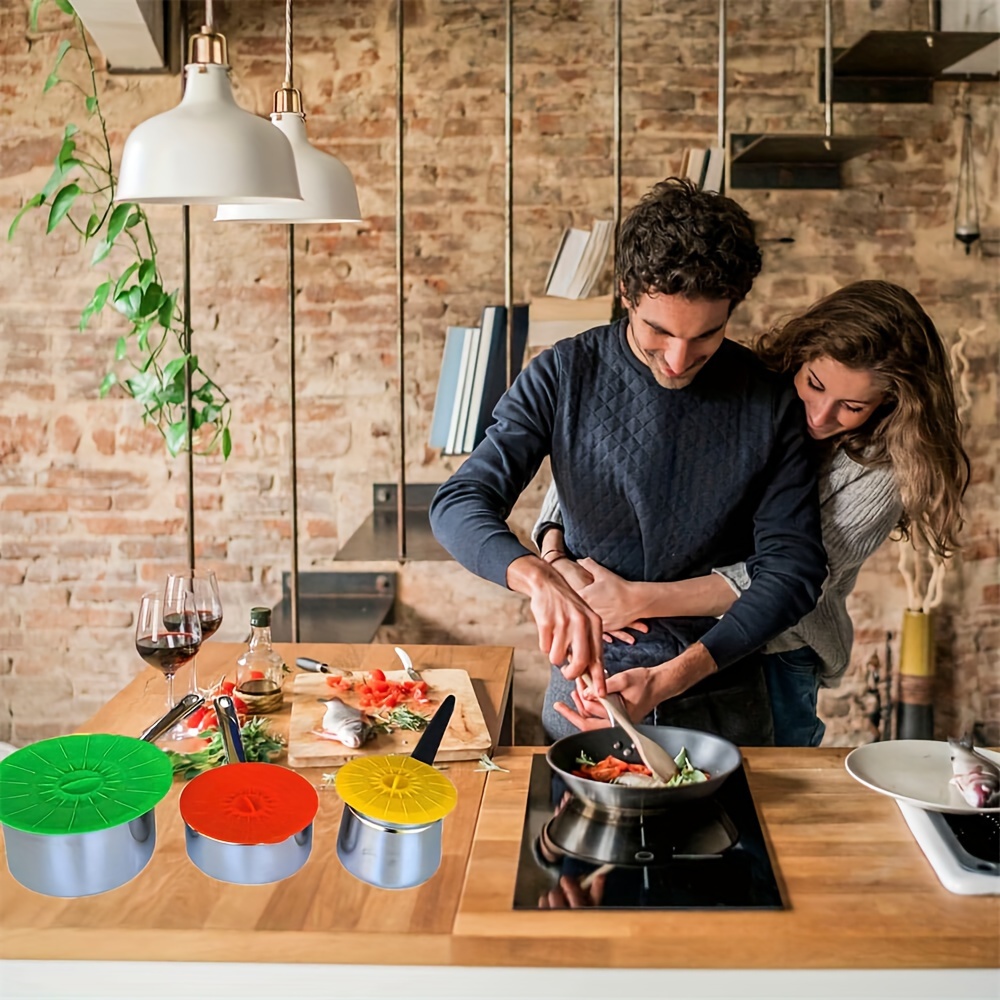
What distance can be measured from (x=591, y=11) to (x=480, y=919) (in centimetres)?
332

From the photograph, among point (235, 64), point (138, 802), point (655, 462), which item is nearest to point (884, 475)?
point (655, 462)

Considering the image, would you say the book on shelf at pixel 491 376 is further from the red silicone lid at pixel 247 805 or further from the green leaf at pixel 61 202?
the red silicone lid at pixel 247 805

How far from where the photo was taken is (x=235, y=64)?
375 centimetres

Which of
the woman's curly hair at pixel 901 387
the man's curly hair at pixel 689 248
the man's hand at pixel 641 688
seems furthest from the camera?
the woman's curly hair at pixel 901 387

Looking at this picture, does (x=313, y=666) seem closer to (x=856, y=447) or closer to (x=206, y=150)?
(x=206, y=150)

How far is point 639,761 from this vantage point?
1.53 metres

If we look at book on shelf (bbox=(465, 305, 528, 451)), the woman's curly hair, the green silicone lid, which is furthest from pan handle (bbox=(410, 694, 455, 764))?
book on shelf (bbox=(465, 305, 528, 451))

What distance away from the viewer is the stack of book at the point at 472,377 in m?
3.63

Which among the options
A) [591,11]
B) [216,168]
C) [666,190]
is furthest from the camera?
[591,11]

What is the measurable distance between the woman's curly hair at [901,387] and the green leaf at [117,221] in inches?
80.0

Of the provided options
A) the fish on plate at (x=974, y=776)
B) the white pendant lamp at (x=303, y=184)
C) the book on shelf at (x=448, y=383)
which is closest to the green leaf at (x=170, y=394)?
the book on shelf at (x=448, y=383)

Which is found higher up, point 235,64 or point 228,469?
point 235,64

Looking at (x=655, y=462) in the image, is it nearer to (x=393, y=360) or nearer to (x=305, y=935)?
(x=305, y=935)

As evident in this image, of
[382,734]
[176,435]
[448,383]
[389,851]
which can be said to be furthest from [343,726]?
[448,383]
